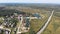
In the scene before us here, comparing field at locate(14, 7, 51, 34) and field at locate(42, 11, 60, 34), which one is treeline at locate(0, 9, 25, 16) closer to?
field at locate(14, 7, 51, 34)

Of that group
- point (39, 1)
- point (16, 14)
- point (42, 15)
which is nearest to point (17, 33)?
point (16, 14)

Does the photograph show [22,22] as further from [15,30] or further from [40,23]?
[40,23]

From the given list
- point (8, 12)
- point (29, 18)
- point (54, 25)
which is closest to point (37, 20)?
point (29, 18)

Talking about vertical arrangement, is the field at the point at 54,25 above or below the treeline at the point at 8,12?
below

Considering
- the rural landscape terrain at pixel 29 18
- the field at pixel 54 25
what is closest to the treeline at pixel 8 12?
the rural landscape terrain at pixel 29 18

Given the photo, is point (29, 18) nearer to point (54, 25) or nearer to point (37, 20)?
point (37, 20)

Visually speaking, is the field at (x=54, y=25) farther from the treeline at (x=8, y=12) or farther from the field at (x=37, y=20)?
the treeline at (x=8, y=12)
